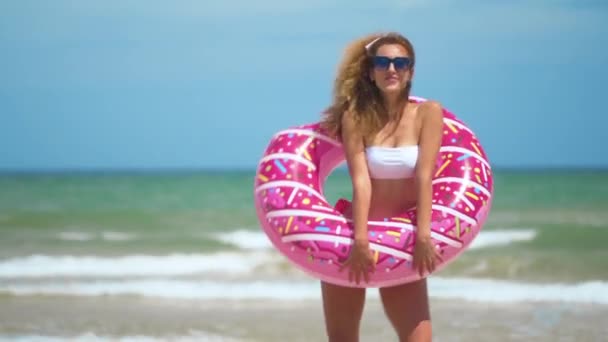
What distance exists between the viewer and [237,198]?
80.7 feet

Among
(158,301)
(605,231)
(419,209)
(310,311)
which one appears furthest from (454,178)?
(605,231)

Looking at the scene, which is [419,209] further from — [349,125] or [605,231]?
[605,231]

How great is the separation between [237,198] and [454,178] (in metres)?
20.7

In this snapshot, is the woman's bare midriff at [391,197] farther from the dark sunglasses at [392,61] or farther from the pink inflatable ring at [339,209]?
the dark sunglasses at [392,61]

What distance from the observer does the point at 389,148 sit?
3.85 meters

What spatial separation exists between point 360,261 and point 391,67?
0.80 meters

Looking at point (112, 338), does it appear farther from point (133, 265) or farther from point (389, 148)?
point (133, 265)

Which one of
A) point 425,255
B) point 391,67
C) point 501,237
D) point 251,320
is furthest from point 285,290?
point 501,237

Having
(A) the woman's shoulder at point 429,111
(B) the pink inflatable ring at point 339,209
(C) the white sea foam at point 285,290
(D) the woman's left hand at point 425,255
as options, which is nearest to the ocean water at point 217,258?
(C) the white sea foam at point 285,290

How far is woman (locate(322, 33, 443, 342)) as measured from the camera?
3812mm

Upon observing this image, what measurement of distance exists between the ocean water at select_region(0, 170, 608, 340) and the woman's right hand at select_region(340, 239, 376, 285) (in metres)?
2.82

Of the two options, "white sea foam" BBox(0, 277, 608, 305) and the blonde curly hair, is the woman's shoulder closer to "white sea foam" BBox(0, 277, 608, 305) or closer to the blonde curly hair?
the blonde curly hair

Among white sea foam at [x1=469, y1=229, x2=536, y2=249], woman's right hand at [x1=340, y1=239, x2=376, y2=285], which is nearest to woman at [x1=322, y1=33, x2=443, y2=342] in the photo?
woman's right hand at [x1=340, y1=239, x2=376, y2=285]

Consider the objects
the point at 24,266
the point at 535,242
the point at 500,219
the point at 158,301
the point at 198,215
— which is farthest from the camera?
the point at 198,215
